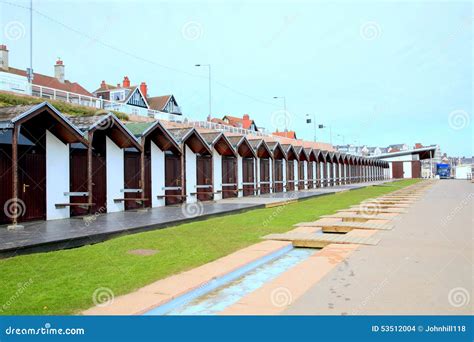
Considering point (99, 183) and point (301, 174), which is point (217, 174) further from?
point (301, 174)

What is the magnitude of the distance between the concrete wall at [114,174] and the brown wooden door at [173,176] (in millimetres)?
3142

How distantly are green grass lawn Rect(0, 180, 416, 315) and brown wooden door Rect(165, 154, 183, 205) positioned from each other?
7.84 metres

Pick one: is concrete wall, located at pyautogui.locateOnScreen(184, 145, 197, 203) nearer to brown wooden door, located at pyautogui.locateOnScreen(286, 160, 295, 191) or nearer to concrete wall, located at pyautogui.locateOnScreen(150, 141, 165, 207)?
concrete wall, located at pyautogui.locateOnScreen(150, 141, 165, 207)

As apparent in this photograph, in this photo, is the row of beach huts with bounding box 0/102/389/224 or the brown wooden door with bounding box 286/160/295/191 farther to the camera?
the brown wooden door with bounding box 286/160/295/191

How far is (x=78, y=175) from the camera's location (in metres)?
14.6

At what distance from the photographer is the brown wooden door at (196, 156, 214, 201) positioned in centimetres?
2209

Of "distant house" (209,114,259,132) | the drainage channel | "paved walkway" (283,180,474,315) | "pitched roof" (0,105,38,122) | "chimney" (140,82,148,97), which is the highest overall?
"chimney" (140,82,148,97)

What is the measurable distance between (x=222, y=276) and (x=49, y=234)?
5025 mm

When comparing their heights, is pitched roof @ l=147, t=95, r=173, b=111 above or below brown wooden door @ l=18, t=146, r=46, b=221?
above

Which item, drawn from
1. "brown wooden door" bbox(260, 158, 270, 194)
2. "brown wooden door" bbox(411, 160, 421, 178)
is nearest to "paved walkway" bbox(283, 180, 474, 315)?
"brown wooden door" bbox(260, 158, 270, 194)

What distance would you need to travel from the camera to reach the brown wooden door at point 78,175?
14.3 metres

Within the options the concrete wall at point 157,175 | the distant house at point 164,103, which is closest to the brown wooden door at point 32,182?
the concrete wall at point 157,175

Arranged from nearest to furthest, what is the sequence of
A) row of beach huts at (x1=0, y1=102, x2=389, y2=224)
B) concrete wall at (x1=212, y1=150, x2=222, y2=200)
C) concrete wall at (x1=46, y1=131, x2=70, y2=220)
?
row of beach huts at (x1=0, y1=102, x2=389, y2=224)
concrete wall at (x1=46, y1=131, x2=70, y2=220)
concrete wall at (x1=212, y1=150, x2=222, y2=200)

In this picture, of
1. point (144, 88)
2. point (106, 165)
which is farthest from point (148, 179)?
point (144, 88)
